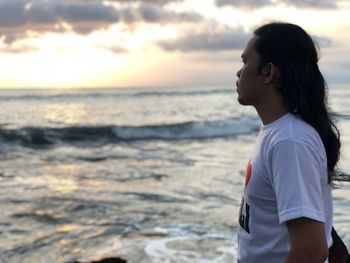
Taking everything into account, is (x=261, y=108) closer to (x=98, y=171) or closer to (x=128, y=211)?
(x=128, y=211)

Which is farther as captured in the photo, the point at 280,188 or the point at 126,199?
the point at 126,199

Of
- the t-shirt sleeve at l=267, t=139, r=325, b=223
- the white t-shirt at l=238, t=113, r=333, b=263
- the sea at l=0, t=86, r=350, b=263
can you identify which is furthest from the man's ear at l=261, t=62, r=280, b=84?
the sea at l=0, t=86, r=350, b=263

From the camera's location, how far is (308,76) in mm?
2014

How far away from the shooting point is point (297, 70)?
199 centimetres

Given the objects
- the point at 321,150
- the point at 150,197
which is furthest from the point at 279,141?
the point at 150,197

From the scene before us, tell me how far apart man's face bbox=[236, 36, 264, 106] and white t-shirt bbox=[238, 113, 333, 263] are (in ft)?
0.46

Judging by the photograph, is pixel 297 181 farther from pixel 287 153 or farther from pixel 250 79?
pixel 250 79

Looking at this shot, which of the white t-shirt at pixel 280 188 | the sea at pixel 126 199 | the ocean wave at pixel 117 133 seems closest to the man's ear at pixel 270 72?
the white t-shirt at pixel 280 188

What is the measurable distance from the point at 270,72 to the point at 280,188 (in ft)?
1.52

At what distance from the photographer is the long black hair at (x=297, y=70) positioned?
6.53ft

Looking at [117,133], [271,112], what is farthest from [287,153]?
[117,133]

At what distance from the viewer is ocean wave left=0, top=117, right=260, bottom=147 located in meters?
23.6

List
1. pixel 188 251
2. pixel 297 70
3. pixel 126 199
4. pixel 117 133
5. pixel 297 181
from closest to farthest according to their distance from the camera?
1. pixel 297 181
2. pixel 297 70
3. pixel 188 251
4. pixel 126 199
5. pixel 117 133

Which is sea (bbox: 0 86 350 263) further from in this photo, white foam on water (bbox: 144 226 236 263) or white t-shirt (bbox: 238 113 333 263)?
white t-shirt (bbox: 238 113 333 263)
